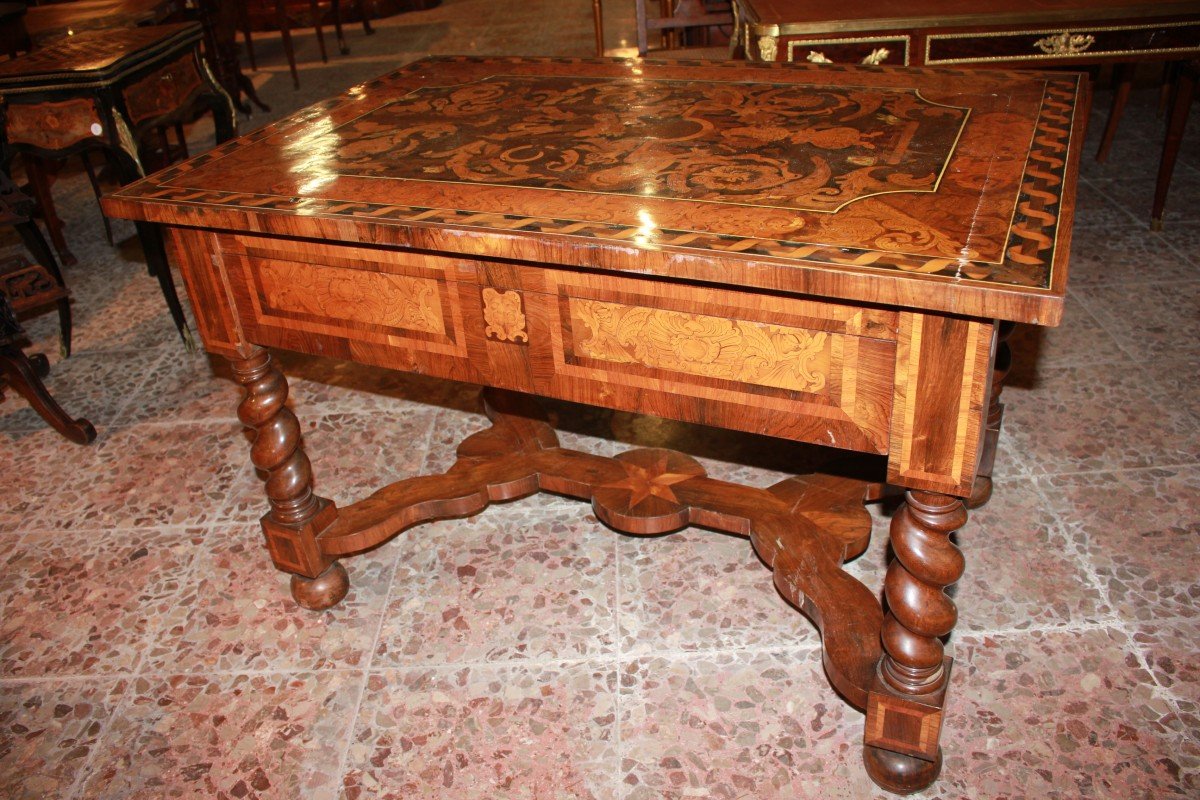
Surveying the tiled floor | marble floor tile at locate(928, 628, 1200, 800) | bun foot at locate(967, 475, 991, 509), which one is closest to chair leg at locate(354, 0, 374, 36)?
the tiled floor

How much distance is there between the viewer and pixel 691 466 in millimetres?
2244

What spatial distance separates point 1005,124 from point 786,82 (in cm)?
55

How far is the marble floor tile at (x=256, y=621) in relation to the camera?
2.04 metres

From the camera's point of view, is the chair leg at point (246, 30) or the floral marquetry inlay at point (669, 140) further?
the chair leg at point (246, 30)

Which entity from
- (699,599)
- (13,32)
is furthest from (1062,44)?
(13,32)

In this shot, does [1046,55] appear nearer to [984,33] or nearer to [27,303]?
[984,33]

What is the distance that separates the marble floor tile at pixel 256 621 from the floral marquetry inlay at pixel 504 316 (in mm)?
826

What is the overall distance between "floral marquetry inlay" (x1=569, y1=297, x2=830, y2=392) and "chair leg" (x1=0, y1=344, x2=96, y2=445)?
1.94m

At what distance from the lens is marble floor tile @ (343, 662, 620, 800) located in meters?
1.73

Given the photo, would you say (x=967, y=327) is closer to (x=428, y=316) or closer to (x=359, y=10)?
(x=428, y=316)

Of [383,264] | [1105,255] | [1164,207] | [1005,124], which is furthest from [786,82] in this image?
[1164,207]

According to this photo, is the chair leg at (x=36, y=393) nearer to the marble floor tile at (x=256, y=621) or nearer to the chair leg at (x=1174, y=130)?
the marble floor tile at (x=256, y=621)

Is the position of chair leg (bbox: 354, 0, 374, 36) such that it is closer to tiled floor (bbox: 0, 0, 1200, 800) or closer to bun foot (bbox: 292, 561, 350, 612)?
tiled floor (bbox: 0, 0, 1200, 800)

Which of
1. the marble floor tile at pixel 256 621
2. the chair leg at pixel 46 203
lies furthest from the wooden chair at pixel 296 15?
the marble floor tile at pixel 256 621
